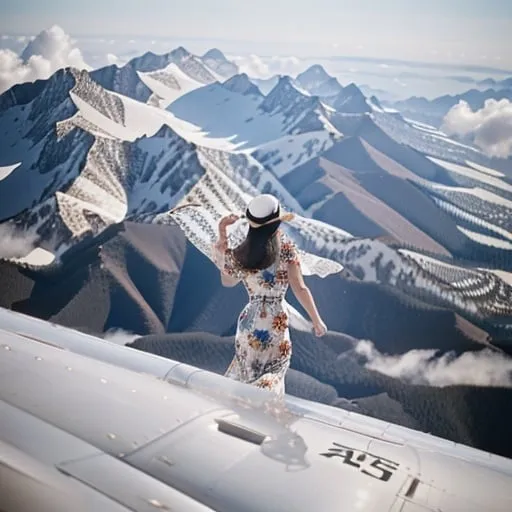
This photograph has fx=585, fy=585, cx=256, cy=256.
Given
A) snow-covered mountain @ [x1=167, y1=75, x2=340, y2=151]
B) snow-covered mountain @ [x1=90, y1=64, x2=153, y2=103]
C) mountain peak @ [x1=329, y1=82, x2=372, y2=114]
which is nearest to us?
snow-covered mountain @ [x1=90, y1=64, x2=153, y2=103]

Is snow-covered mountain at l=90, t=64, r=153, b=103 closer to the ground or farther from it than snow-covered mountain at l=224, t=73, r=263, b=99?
closer to the ground

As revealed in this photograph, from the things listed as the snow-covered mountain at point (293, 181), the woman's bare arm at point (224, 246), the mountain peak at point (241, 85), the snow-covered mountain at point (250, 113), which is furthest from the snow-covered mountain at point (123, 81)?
the woman's bare arm at point (224, 246)

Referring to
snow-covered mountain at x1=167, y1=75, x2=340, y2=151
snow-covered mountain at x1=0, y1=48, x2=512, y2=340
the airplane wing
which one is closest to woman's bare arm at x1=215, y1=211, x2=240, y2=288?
the airplane wing

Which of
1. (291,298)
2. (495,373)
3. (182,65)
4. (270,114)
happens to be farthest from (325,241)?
(182,65)

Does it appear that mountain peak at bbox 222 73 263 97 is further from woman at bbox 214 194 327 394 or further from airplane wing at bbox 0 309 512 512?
airplane wing at bbox 0 309 512 512

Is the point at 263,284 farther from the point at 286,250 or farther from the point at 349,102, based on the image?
the point at 349,102

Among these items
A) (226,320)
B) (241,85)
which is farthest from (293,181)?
(241,85)
